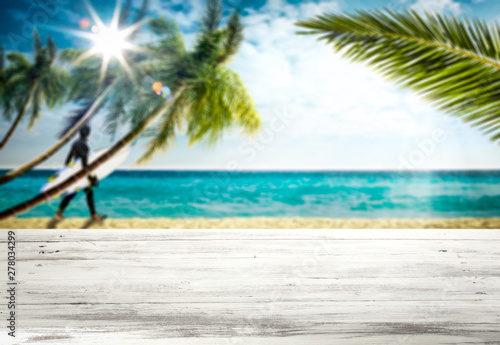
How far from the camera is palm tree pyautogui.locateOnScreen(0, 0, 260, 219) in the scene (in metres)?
2.19

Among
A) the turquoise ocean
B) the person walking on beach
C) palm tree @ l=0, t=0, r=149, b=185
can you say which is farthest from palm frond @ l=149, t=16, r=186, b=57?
the turquoise ocean

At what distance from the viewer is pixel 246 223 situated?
2.62 metres

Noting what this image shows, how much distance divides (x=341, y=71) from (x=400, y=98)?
552 mm

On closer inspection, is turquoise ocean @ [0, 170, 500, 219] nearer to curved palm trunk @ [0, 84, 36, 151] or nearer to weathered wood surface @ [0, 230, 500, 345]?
curved palm trunk @ [0, 84, 36, 151]

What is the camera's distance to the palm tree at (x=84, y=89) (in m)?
2.20

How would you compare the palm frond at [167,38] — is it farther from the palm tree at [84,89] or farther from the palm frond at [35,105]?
the palm frond at [35,105]

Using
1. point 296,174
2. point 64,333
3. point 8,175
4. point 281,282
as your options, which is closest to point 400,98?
point 296,174

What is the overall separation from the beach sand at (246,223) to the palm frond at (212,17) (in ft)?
4.40

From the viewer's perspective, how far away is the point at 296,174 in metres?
2.83

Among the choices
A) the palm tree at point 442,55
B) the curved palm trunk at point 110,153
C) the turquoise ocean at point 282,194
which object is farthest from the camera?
the turquoise ocean at point 282,194

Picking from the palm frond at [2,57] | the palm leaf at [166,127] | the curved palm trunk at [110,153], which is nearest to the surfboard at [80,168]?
the curved palm trunk at [110,153]

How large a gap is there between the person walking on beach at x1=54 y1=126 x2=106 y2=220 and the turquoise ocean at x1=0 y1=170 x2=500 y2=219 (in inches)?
1.9

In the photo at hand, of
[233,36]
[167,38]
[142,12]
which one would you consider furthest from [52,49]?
[233,36]

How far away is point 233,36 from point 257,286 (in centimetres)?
163
